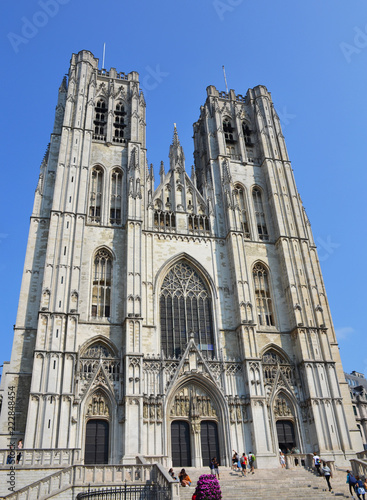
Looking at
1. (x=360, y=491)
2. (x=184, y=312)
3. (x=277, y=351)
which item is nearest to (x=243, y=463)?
(x=360, y=491)

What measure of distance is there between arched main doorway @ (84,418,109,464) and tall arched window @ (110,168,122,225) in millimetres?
12647

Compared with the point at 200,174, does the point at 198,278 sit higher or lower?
lower

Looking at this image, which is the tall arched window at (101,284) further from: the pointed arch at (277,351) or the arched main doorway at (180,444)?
the pointed arch at (277,351)

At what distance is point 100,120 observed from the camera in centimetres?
3572

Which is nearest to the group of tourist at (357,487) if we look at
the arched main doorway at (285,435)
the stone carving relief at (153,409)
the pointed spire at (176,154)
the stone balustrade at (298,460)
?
the stone balustrade at (298,460)

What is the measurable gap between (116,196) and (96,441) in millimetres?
15793

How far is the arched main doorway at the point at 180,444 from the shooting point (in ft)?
78.3

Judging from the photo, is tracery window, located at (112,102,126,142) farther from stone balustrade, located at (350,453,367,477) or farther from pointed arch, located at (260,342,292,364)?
stone balustrade, located at (350,453,367,477)

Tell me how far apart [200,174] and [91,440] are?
76.7 ft

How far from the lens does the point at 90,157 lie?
3259 cm

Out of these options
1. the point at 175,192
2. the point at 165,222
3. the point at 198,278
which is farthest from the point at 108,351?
the point at 175,192

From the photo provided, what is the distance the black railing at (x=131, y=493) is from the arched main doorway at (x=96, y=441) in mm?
7500

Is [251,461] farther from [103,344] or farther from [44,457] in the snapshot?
[103,344]

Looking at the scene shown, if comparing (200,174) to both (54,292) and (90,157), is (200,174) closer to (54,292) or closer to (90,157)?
(90,157)
